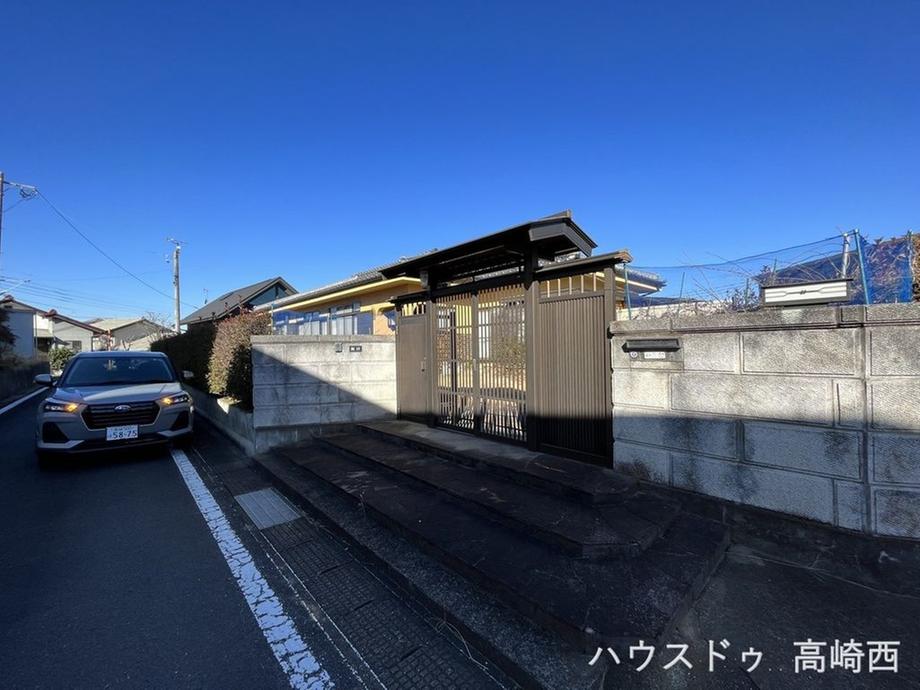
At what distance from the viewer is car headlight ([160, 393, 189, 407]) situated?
569 centimetres

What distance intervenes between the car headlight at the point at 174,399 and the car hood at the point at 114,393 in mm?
65

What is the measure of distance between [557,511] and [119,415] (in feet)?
18.4

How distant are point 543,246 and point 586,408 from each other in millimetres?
1779

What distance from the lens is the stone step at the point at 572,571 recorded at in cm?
205

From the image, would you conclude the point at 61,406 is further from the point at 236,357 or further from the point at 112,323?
the point at 112,323

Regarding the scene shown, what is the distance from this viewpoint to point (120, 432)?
17.3ft

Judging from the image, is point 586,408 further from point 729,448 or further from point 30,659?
point 30,659

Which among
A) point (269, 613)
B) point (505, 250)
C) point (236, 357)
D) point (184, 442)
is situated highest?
point (505, 250)

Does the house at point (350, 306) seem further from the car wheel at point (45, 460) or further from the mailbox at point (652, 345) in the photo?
the mailbox at point (652, 345)

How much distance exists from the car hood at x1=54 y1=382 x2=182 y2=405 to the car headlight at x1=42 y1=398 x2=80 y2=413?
6 cm

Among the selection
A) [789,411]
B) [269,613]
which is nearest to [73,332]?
[269,613]

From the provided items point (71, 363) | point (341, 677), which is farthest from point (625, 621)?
point (71, 363)

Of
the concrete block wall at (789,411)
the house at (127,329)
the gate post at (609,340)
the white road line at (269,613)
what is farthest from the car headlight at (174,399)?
the house at (127,329)

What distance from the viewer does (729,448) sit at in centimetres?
295
